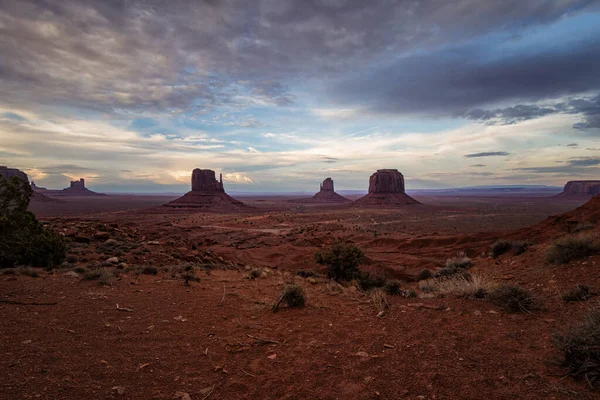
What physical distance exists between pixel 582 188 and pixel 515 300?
583 feet

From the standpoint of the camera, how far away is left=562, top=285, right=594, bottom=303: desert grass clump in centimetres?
576

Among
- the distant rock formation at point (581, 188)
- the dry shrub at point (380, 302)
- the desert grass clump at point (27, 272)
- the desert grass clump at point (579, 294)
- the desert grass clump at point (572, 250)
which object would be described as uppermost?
the distant rock formation at point (581, 188)

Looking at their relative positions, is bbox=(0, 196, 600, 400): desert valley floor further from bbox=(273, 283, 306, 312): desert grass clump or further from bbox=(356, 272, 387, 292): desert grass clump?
bbox=(356, 272, 387, 292): desert grass clump

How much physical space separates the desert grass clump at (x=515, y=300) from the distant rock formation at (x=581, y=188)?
166662mm

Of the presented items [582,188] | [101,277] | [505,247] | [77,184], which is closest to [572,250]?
[505,247]

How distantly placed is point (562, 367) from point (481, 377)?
0.94 metres

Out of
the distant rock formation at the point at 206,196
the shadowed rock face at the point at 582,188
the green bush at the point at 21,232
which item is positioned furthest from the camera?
the shadowed rock face at the point at 582,188

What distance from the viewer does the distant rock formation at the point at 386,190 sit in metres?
102

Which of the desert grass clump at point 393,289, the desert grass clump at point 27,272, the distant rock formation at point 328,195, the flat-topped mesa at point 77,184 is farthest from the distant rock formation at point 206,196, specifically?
the flat-topped mesa at point 77,184

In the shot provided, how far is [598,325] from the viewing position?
366 centimetres

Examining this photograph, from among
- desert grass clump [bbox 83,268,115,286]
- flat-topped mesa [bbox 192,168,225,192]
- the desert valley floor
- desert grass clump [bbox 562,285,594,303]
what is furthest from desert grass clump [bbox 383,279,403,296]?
flat-topped mesa [bbox 192,168,225,192]

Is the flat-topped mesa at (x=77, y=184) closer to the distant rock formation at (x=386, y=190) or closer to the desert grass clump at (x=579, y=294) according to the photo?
the distant rock formation at (x=386, y=190)

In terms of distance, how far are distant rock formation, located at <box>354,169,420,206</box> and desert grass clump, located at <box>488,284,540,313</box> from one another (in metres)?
96.0

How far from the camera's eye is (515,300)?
5.71 m
